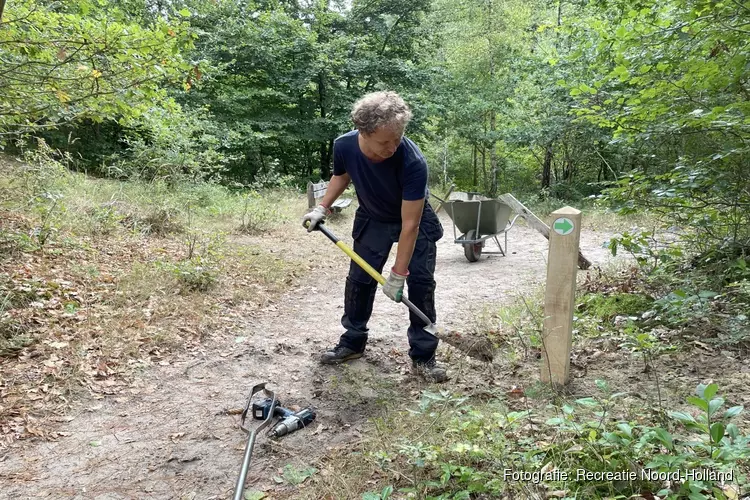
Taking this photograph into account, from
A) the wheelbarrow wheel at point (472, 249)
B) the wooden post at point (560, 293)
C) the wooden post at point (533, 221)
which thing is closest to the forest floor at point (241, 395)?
the wooden post at point (560, 293)

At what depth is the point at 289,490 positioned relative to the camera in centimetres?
212

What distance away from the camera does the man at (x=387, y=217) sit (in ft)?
8.99

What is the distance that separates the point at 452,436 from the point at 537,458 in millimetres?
426

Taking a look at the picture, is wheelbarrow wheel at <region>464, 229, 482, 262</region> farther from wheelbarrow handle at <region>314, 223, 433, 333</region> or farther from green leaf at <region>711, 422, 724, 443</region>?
green leaf at <region>711, 422, 724, 443</region>

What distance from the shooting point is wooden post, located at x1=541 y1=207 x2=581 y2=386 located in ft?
8.55

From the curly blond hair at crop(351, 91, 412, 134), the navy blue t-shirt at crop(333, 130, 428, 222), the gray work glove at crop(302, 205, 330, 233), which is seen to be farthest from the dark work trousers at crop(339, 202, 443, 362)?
the curly blond hair at crop(351, 91, 412, 134)

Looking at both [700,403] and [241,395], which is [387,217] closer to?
[241,395]

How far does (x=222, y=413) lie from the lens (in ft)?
9.37

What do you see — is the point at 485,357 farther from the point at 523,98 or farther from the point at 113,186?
the point at 523,98

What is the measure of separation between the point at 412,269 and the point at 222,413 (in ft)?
4.96

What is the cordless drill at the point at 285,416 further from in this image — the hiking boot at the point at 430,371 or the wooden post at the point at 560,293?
the wooden post at the point at 560,293

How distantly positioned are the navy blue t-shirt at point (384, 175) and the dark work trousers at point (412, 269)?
112 mm

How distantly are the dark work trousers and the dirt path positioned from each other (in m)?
0.30

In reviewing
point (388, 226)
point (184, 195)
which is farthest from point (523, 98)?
point (388, 226)
